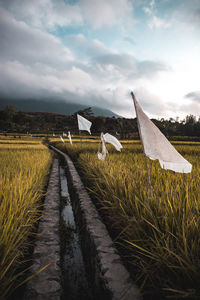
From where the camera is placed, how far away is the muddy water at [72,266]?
4.18 feet

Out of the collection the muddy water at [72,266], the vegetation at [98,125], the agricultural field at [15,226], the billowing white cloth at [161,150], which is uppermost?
the vegetation at [98,125]

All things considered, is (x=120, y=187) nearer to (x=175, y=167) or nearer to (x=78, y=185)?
(x=175, y=167)

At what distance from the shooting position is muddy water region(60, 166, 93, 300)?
4.18 ft

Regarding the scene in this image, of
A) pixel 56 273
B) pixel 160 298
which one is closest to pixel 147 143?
pixel 160 298

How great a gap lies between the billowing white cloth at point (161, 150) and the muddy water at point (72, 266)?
1.13 meters

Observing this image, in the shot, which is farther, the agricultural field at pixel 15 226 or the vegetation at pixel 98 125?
the vegetation at pixel 98 125

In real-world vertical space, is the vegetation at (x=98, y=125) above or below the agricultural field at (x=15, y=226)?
above

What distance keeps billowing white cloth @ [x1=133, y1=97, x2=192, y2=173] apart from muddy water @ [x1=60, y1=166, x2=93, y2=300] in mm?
1126

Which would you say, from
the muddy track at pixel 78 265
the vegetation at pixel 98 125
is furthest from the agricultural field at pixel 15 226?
the vegetation at pixel 98 125

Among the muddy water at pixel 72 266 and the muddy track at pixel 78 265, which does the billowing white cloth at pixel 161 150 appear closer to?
the muddy track at pixel 78 265

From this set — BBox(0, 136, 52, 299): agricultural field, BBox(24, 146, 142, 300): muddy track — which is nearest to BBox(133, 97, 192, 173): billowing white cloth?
BBox(24, 146, 142, 300): muddy track

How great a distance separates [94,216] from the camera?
1.94 meters

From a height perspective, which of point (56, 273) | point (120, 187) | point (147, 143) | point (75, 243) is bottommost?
point (75, 243)

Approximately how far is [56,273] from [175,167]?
3.65 ft
